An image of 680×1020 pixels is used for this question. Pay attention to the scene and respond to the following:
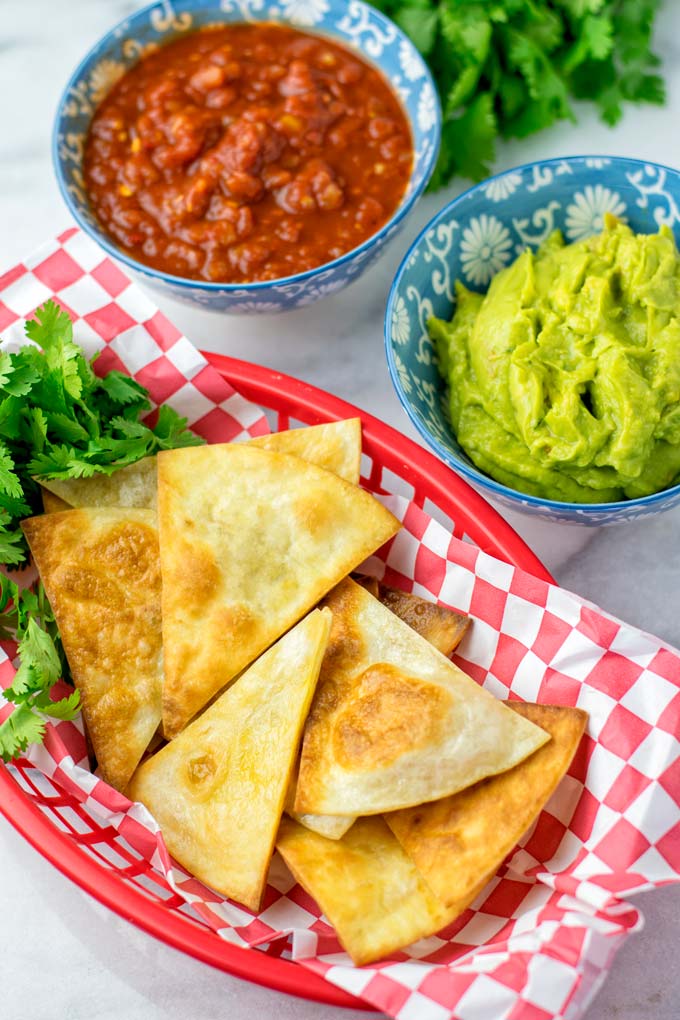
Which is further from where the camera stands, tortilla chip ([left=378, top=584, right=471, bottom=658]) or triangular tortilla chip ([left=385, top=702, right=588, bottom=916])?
tortilla chip ([left=378, top=584, right=471, bottom=658])

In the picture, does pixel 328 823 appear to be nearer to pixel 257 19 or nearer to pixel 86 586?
pixel 86 586

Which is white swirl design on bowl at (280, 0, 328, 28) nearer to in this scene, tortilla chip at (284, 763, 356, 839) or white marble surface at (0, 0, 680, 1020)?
white marble surface at (0, 0, 680, 1020)

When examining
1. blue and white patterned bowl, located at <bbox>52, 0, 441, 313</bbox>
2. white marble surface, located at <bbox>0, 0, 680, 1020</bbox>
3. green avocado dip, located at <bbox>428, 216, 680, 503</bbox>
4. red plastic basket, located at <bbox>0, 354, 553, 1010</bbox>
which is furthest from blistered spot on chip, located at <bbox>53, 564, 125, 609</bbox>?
green avocado dip, located at <bbox>428, 216, 680, 503</bbox>

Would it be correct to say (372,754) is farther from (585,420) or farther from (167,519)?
(585,420)

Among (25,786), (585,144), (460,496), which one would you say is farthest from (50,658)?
(585,144)

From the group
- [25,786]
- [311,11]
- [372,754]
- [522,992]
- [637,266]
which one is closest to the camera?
[522,992]

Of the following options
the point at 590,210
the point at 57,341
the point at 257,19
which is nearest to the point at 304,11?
the point at 257,19
